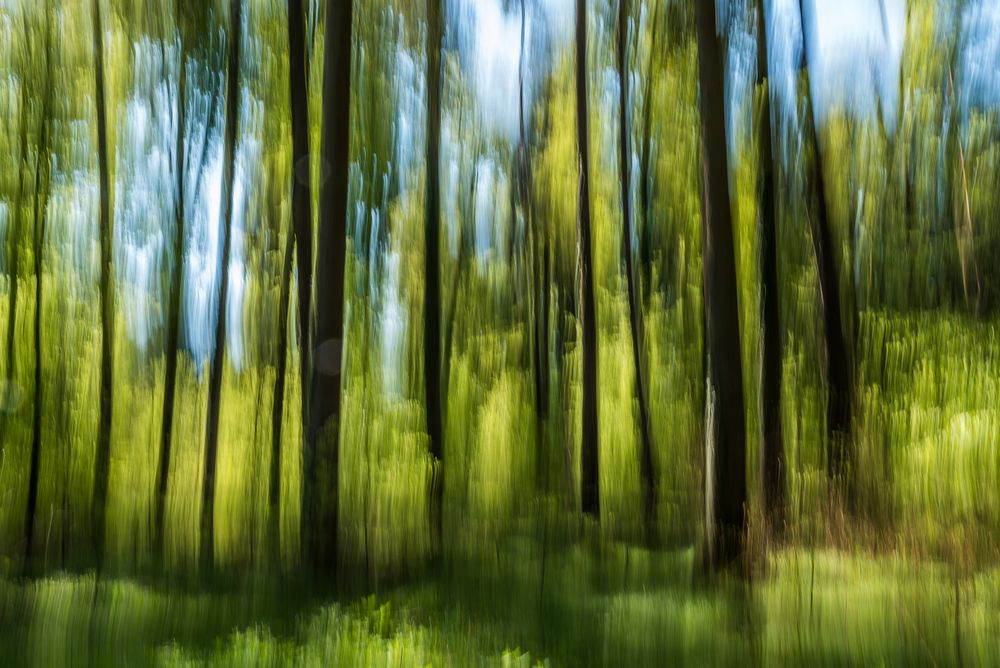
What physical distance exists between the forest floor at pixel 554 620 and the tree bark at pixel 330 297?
489mm

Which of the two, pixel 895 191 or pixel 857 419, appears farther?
pixel 895 191

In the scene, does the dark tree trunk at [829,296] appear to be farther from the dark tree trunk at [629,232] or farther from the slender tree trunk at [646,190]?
the dark tree trunk at [629,232]

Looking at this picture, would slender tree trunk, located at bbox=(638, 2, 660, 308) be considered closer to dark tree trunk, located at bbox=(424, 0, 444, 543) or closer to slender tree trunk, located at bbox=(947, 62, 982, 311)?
dark tree trunk, located at bbox=(424, 0, 444, 543)

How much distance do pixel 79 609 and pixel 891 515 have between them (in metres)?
4.78

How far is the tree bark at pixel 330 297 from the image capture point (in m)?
4.82

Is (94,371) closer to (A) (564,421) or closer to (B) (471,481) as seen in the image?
(B) (471,481)

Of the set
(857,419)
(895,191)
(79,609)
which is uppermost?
(895,191)

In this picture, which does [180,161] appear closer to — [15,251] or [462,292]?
[15,251]

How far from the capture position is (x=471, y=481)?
29.3 feet

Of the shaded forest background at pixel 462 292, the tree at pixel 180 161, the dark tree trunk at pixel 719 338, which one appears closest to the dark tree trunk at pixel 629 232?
the shaded forest background at pixel 462 292

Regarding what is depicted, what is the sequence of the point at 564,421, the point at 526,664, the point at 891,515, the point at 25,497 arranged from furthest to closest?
the point at 564,421 < the point at 25,497 < the point at 891,515 < the point at 526,664

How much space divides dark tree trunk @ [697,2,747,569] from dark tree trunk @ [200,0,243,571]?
4.14 meters

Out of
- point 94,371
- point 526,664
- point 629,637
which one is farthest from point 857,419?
point 94,371

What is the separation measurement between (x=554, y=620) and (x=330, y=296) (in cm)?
259
